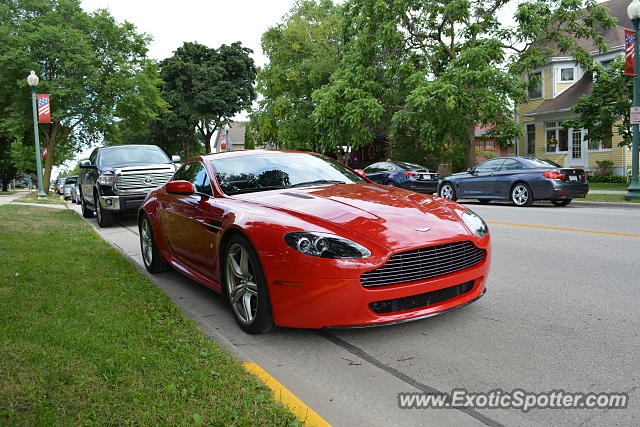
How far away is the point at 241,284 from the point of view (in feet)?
13.4

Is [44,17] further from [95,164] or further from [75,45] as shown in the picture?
[95,164]

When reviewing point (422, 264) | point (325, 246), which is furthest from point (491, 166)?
point (325, 246)

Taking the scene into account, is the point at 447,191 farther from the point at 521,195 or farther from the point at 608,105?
the point at 608,105

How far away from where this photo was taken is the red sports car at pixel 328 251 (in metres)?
3.46

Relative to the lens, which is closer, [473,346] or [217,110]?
[473,346]

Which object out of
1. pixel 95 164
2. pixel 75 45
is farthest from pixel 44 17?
pixel 95 164

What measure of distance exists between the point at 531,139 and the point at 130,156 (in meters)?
27.3

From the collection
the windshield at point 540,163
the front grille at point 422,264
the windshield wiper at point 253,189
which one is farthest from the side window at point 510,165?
the front grille at point 422,264

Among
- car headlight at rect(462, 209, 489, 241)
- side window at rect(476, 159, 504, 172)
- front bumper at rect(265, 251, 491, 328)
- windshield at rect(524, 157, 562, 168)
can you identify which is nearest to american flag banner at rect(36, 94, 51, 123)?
side window at rect(476, 159, 504, 172)

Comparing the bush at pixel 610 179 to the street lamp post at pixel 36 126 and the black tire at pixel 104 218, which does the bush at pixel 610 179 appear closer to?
the black tire at pixel 104 218

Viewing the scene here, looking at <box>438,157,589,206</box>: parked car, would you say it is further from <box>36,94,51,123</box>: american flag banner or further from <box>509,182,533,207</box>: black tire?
<box>36,94,51,123</box>: american flag banner

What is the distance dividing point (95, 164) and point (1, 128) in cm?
2245

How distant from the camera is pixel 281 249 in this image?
358cm

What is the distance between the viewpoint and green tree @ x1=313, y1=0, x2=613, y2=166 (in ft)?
68.3
